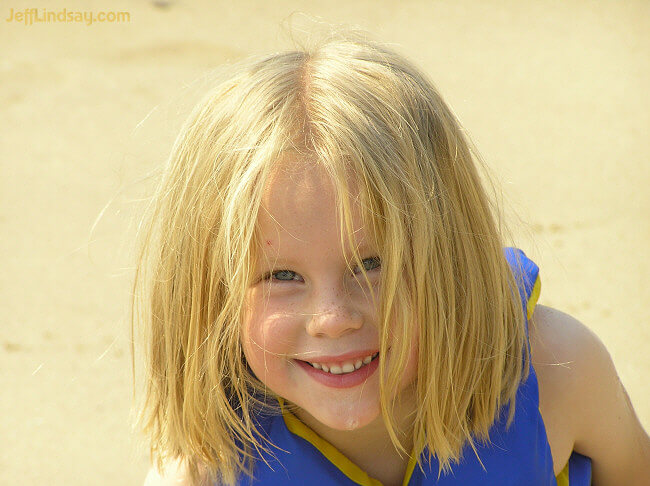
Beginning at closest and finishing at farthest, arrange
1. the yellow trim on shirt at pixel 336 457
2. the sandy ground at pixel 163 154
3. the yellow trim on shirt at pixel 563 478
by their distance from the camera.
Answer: the yellow trim on shirt at pixel 336 457 → the yellow trim on shirt at pixel 563 478 → the sandy ground at pixel 163 154

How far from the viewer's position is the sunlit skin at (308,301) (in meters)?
1.03

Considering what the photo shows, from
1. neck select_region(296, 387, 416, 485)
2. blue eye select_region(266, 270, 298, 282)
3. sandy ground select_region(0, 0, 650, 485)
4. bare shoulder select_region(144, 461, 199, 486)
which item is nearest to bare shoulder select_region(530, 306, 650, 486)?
neck select_region(296, 387, 416, 485)

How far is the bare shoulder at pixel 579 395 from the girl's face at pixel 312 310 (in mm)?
287

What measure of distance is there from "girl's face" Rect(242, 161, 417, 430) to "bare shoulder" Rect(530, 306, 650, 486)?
287mm

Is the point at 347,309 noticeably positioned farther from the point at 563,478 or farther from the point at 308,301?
the point at 563,478

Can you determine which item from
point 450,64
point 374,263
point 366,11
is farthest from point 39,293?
point 366,11

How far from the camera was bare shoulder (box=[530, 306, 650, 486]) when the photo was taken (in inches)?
51.6

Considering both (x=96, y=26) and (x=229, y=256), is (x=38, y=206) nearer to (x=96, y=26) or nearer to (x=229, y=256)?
(x=96, y=26)

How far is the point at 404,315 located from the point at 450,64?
286cm

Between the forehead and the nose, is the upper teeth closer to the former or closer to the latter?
the nose

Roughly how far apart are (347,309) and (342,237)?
94 millimetres

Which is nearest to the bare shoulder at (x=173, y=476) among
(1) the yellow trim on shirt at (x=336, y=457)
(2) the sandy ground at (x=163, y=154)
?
(1) the yellow trim on shirt at (x=336, y=457)

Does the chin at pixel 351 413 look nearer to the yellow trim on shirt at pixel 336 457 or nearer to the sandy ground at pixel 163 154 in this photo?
the yellow trim on shirt at pixel 336 457

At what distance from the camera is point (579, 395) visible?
1.32 metres
